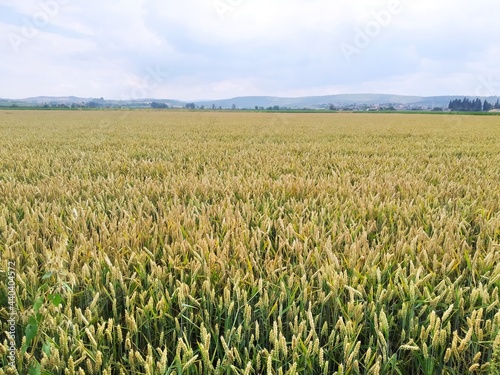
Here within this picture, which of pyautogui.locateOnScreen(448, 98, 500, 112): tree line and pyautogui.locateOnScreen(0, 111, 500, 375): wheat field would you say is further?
pyautogui.locateOnScreen(448, 98, 500, 112): tree line

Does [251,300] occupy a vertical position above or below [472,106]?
below

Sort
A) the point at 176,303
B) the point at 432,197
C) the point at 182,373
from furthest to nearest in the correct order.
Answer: the point at 432,197 < the point at 176,303 < the point at 182,373

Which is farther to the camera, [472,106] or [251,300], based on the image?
[472,106]

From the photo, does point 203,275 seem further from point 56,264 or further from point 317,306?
point 56,264

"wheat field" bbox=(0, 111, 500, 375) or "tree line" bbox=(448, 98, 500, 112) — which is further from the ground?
"tree line" bbox=(448, 98, 500, 112)

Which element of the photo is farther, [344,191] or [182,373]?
[344,191]

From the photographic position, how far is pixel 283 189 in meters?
3.89

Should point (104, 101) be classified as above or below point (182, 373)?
above

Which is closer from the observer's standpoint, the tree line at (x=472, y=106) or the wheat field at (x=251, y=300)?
the wheat field at (x=251, y=300)

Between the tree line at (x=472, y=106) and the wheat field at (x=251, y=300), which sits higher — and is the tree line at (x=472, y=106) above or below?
above

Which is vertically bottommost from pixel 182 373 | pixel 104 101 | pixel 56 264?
pixel 182 373

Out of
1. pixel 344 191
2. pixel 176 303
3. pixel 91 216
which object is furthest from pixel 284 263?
pixel 344 191

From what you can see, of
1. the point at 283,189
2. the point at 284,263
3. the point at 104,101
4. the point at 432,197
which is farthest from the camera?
the point at 104,101

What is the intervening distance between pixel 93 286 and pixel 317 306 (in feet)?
3.63
